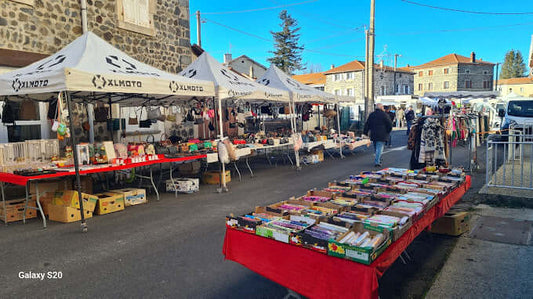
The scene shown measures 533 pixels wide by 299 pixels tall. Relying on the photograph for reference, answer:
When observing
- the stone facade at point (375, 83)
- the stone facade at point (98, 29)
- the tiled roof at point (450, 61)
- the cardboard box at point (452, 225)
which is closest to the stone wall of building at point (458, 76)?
the tiled roof at point (450, 61)

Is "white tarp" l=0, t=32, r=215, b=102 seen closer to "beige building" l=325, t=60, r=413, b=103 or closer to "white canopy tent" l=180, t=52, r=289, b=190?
"white canopy tent" l=180, t=52, r=289, b=190

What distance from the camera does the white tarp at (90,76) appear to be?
5207 mm

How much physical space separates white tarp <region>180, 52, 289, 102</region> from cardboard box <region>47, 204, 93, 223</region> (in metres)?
3.83

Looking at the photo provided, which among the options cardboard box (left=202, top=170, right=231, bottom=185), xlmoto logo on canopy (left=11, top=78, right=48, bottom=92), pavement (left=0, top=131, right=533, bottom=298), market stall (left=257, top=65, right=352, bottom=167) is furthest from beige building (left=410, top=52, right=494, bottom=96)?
xlmoto logo on canopy (left=11, top=78, right=48, bottom=92)

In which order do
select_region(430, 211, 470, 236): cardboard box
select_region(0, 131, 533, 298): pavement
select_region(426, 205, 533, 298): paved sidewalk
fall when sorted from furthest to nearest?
select_region(430, 211, 470, 236): cardboard box
select_region(0, 131, 533, 298): pavement
select_region(426, 205, 533, 298): paved sidewalk

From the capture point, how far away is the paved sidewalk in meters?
3.09

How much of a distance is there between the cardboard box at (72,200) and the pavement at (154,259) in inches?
10.5

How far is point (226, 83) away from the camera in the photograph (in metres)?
8.51

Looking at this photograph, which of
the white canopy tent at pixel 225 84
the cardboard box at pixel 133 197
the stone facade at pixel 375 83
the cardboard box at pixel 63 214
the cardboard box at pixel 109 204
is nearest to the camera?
the cardboard box at pixel 63 214

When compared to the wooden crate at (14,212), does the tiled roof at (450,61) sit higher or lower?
higher

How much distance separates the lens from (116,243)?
468 cm

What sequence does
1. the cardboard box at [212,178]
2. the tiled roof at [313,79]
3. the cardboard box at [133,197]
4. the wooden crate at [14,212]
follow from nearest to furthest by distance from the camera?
the wooden crate at [14,212] → the cardboard box at [133,197] → the cardboard box at [212,178] → the tiled roof at [313,79]

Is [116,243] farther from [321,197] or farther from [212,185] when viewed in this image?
[212,185]

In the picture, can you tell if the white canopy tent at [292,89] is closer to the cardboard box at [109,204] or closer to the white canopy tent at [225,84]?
the white canopy tent at [225,84]
